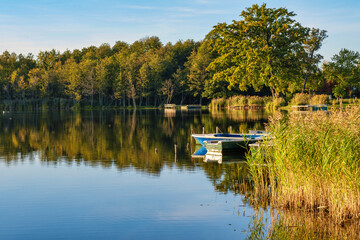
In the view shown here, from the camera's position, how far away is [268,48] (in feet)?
215

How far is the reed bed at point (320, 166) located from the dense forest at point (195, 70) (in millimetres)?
53570

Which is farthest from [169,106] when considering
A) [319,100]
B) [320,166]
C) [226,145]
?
[320,166]

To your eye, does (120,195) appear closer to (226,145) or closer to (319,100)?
(226,145)

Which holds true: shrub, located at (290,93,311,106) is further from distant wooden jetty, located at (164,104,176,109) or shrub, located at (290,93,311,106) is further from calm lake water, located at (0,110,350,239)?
calm lake water, located at (0,110,350,239)

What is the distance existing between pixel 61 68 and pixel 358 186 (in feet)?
375

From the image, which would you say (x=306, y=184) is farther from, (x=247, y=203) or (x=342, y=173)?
(x=247, y=203)

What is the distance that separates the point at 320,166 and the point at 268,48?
5635 centimetres

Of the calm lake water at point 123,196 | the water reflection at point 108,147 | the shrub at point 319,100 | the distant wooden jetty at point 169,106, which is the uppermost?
the shrub at point 319,100

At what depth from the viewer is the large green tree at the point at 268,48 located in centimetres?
6612

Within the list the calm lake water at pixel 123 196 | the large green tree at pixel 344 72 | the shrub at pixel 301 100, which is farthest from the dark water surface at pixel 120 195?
the large green tree at pixel 344 72

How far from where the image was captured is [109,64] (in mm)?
108188

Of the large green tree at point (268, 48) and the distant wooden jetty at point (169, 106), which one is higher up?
the large green tree at point (268, 48)

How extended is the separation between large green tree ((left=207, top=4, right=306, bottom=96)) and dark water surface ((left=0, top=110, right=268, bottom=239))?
41.7 metres

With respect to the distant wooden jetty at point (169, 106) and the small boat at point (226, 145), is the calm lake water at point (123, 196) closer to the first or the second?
the small boat at point (226, 145)
